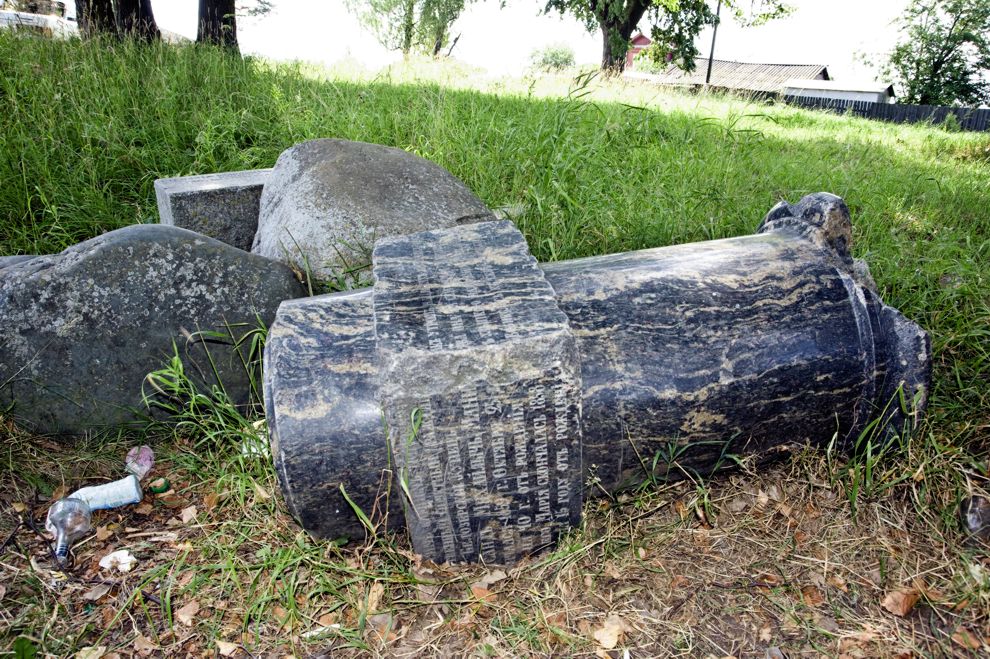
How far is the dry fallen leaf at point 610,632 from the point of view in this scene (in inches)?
71.7

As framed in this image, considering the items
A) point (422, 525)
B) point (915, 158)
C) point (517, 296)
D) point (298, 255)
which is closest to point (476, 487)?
point (422, 525)

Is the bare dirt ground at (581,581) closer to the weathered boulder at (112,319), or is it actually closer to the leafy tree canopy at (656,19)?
the weathered boulder at (112,319)

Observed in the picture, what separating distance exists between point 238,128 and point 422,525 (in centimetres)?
387

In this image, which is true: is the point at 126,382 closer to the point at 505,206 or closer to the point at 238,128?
the point at 505,206

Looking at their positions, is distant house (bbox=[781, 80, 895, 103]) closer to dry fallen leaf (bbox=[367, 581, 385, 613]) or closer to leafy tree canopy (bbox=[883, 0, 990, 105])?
leafy tree canopy (bbox=[883, 0, 990, 105])

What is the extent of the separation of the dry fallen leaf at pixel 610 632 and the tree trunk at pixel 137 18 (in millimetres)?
6853

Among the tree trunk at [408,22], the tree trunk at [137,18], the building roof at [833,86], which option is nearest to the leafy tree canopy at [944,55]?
the building roof at [833,86]

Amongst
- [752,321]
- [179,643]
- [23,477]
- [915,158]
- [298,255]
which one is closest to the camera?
[179,643]

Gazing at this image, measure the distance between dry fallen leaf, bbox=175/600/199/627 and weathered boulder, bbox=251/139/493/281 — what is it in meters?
1.50

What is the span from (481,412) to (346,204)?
170 cm

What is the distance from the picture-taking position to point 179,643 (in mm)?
1818

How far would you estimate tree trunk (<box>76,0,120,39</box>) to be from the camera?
6248 mm

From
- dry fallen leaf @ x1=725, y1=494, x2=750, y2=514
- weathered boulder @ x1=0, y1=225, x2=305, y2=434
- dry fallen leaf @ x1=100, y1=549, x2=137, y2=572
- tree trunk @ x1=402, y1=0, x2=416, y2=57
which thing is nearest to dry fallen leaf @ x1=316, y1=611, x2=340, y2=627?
dry fallen leaf @ x1=100, y1=549, x2=137, y2=572

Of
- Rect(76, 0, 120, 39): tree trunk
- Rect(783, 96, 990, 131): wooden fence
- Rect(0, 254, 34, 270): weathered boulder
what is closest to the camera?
Rect(0, 254, 34, 270): weathered boulder
